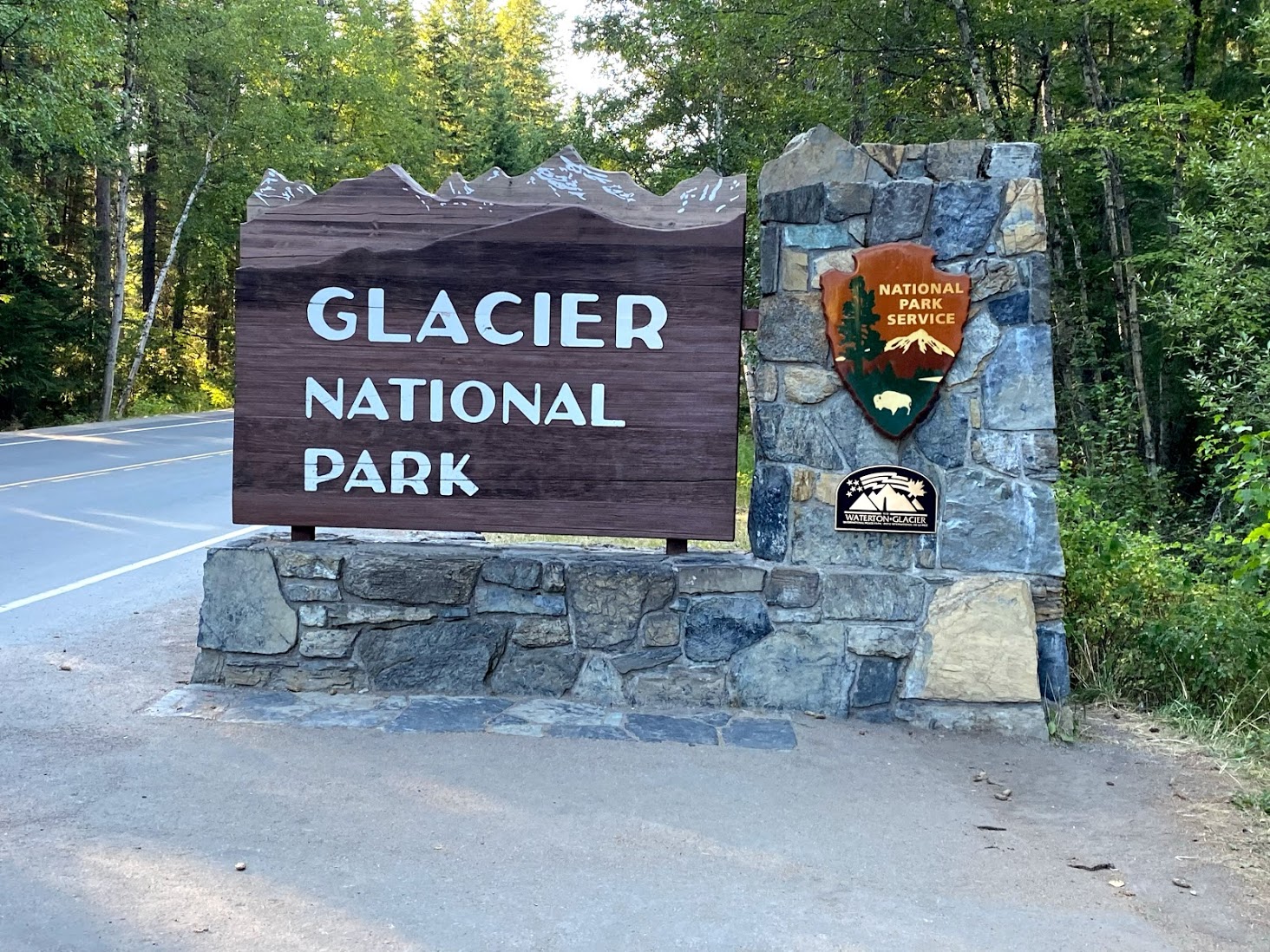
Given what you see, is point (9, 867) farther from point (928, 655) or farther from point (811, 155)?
point (811, 155)

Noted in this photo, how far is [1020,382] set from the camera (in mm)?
4895

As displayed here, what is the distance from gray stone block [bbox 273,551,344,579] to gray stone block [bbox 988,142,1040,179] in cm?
355

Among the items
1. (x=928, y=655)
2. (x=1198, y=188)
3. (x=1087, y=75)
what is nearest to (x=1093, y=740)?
(x=928, y=655)

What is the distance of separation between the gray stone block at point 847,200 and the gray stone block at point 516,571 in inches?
83.8

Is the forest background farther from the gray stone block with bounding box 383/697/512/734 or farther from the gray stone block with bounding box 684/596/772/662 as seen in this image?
the gray stone block with bounding box 383/697/512/734

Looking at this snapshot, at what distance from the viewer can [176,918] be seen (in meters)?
3.05

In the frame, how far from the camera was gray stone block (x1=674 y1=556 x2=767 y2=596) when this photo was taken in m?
5.03

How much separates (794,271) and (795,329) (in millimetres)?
273

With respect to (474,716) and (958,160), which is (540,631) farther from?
(958,160)

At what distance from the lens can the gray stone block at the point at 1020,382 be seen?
488cm

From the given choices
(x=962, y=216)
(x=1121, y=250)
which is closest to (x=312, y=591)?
(x=962, y=216)

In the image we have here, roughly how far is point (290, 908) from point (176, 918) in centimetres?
31

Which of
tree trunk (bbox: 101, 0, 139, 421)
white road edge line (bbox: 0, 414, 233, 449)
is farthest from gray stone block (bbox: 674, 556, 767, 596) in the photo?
tree trunk (bbox: 101, 0, 139, 421)

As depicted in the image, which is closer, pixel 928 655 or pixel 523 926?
pixel 523 926
